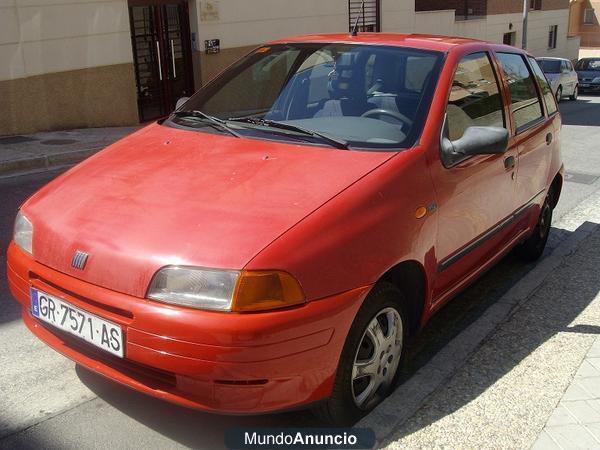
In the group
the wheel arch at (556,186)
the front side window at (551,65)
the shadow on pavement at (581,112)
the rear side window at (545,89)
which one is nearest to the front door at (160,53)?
the shadow on pavement at (581,112)

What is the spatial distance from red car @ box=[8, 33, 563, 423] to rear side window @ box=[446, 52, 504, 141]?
0.02m

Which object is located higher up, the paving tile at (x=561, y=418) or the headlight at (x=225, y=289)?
the headlight at (x=225, y=289)

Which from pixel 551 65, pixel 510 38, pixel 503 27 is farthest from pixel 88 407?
pixel 510 38

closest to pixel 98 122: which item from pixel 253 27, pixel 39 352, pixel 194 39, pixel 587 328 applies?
pixel 194 39

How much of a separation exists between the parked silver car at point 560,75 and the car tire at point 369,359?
69.2 feet

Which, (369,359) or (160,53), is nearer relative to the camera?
(369,359)

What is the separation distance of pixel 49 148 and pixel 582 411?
8.24m

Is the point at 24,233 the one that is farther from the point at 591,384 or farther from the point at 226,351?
the point at 591,384

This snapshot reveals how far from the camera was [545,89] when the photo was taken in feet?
17.3

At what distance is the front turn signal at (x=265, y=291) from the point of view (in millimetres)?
2504

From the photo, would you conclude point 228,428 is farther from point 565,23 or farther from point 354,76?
point 565,23

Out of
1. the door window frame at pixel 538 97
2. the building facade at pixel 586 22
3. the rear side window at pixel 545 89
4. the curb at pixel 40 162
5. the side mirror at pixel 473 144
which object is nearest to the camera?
the side mirror at pixel 473 144

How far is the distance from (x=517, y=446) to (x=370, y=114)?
1741mm

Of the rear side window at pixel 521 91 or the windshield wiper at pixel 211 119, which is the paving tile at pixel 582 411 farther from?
A: the windshield wiper at pixel 211 119
